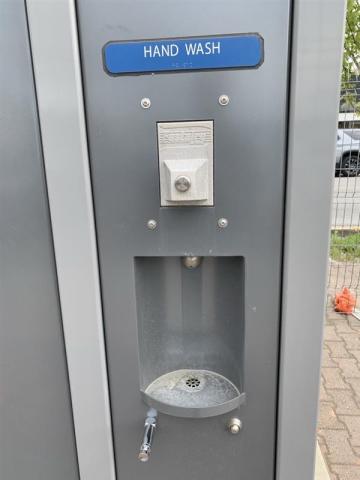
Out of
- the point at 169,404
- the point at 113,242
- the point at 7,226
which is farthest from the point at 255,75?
the point at 169,404

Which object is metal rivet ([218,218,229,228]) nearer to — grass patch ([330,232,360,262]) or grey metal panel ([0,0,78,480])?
grey metal panel ([0,0,78,480])

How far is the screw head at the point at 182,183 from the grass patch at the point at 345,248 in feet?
12.3

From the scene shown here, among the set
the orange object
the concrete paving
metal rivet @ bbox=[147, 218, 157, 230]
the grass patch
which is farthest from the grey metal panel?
the grass patch

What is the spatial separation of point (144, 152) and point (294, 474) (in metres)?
0.95

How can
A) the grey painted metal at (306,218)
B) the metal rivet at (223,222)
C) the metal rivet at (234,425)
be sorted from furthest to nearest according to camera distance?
the metal rivet at (234,425), the metal rivet at (223,222), the grey painted metal at (306,218)

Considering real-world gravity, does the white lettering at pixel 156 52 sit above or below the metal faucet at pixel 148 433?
above

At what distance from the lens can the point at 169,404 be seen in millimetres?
1047

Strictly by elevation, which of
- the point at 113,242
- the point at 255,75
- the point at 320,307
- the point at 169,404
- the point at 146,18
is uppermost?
the point at 146,18

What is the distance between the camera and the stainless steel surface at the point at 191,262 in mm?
1079

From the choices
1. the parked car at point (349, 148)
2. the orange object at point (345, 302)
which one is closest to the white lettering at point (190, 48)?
the parked car at point (349, 148)

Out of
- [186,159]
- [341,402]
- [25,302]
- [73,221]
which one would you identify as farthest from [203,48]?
[341,402]

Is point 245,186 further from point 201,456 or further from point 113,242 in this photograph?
point 201,456

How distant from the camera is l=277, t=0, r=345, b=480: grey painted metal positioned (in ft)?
2.77

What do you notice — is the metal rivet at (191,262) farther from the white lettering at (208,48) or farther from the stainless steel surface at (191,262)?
the white lettering at (208,48)
